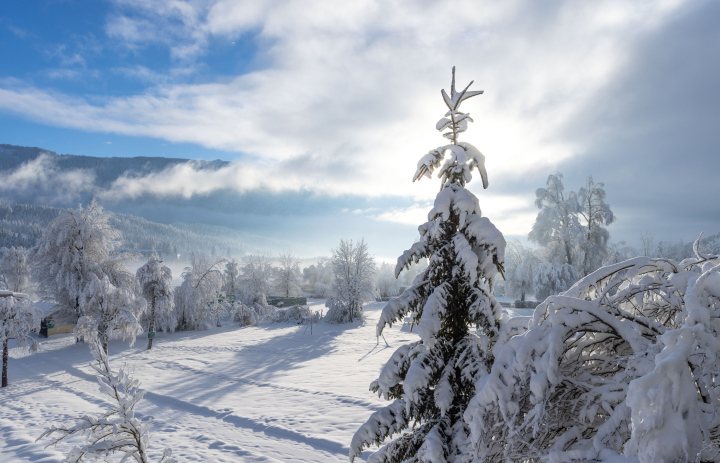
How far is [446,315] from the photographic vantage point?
203 inches

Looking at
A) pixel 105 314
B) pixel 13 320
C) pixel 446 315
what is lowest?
pixel 105 314

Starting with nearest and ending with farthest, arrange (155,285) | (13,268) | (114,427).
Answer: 1. (114,427)
2. (155,285)
3. (13,268)

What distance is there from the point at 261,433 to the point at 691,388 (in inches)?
431

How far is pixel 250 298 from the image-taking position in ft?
135

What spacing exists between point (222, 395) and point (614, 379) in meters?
14.1

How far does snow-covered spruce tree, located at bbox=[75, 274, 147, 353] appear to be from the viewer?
1950cm

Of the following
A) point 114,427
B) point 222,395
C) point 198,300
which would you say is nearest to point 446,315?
point 114,427

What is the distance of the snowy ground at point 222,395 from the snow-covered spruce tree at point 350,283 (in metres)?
8.78

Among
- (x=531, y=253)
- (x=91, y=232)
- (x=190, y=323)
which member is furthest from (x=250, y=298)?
(x=531, y=253)

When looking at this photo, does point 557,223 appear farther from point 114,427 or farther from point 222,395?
point 114,427

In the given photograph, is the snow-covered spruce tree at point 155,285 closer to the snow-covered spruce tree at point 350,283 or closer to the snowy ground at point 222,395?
the snowy ground at point 222,395

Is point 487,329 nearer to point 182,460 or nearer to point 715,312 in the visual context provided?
point 715,312

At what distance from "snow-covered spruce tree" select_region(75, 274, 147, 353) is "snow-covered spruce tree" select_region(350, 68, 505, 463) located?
20048 millimetres

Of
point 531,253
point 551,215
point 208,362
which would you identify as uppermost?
point 551,215
